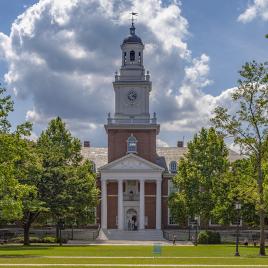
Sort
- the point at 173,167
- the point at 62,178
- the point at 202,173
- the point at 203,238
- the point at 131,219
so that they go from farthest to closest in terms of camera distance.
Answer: the point at 173,167
the point at 131,219
the point at 202,173
the point at 203,238
the point at 62,178

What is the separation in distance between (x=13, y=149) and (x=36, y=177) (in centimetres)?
1946

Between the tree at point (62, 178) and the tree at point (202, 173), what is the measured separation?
9818 millimetres

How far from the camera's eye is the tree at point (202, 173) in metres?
67.9

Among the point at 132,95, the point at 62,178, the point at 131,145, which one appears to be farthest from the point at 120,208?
the point at 62,178

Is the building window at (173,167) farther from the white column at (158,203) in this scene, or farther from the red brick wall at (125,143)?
Answer: the white column at (158,203)

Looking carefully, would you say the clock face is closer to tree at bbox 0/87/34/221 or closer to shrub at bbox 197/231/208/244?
shrub at bbox 197/231/208/244

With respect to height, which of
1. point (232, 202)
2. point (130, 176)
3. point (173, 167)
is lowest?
point (232, 202)

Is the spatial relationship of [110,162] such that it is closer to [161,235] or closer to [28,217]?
[161,235]

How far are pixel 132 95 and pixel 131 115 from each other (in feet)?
8.16

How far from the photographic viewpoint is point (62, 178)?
59.1 metres

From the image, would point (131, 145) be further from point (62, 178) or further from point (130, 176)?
point (62, 178)

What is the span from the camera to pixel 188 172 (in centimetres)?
6988

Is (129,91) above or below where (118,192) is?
above

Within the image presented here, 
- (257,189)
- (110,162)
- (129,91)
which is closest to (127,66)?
(129,91)
